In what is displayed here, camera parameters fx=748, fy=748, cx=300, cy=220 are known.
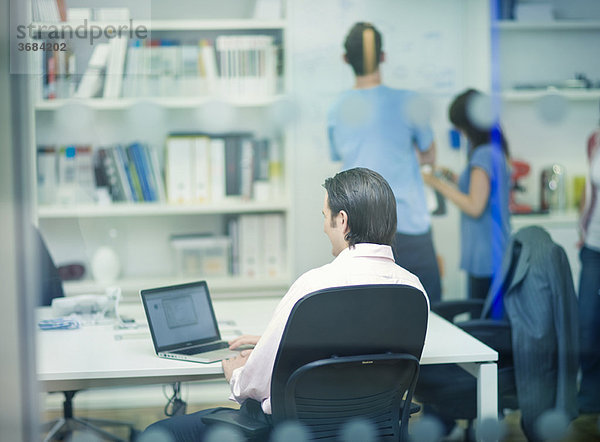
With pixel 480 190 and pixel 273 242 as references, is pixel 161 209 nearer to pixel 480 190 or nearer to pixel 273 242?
pixel 273 242

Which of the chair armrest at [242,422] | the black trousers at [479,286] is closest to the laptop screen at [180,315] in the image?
the chair armrest at [242,422]

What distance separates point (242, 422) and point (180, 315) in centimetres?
46

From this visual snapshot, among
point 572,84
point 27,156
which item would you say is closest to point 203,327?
point 27,156

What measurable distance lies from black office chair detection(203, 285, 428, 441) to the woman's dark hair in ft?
5.14

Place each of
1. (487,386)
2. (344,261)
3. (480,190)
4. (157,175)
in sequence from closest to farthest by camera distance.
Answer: (344,261), (487,386), (157,175), (480,190)

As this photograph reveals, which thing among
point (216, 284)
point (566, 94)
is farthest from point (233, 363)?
point (566, 94)

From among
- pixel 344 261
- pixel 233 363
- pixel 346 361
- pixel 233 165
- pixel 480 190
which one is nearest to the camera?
pixel 346 361

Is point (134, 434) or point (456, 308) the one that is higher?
point (456, 308)

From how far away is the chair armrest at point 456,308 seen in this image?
288cm

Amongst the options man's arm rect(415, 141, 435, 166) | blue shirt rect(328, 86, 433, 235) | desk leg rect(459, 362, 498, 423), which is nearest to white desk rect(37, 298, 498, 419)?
desk leg rect(459, 362, 498, 423)

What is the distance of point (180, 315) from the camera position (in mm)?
2207

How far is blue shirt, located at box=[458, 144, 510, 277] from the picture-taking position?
3.22m

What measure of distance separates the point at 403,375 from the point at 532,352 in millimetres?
863

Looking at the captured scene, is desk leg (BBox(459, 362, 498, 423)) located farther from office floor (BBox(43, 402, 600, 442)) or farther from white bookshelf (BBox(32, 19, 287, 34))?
white bookshelf (BBox(32, 19, 287, 34))
